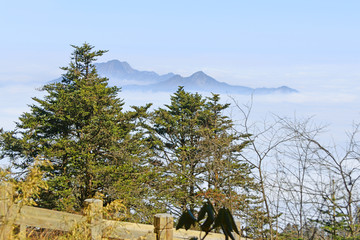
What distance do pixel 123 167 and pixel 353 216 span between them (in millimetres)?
12983

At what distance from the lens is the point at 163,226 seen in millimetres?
4980

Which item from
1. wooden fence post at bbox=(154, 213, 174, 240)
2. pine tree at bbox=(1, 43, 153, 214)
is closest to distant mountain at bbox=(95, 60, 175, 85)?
pine tree at bbox=(1, 43, 153, 214)

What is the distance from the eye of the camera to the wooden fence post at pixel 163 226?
4.97 metres

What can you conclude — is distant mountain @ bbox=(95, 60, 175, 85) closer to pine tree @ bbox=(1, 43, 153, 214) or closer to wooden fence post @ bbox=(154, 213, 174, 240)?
pine tree @ bbox=(1, 43, 153, 214)

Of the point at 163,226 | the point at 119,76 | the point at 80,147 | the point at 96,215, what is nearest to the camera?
the point at 96,215

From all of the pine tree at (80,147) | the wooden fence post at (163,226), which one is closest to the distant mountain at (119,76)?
the pine tree at (80,147)

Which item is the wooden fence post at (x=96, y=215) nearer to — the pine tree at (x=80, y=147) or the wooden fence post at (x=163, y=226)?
the wooden fence post at (x=163, y=226)

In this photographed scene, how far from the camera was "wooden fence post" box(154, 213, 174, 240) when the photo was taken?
4.97 m

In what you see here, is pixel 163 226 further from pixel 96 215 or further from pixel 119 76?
pixel 119 76

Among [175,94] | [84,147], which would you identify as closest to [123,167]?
[84,147]

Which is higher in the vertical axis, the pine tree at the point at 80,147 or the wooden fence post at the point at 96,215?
the pine tree at the point at 80,147

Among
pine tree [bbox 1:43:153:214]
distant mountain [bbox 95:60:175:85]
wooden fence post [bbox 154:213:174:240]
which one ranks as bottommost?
wooden fence post [bbox 154:213:174:240]

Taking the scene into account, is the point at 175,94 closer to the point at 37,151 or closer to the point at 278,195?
the point at 37,151

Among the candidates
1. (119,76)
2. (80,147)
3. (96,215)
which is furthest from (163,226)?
(119,76)
